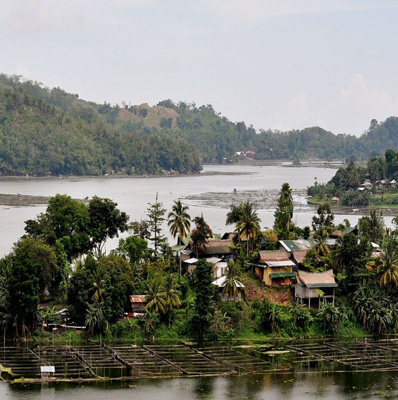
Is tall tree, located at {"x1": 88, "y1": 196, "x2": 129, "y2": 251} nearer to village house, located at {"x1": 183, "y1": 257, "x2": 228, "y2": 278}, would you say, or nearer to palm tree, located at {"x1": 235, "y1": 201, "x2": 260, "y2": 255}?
village house, located at {"x1": 183, "y1": 257, "x2": 228, "y2": 278}

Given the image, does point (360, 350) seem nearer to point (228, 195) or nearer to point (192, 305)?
point (192, 305)

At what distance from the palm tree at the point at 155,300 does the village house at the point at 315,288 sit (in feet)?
27.0

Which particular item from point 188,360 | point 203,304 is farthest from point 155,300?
point 188,360

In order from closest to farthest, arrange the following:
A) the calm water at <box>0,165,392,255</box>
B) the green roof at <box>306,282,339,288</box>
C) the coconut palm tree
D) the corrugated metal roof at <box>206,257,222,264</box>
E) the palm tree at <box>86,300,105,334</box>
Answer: the palm tree at <box>86,300,105,334</box>
the green roof at <box>306,282,339,288</box>
the coconut palm tree
the corrugated metal roof at <box>206,257,222,264</box>
the calm water at <box>0,165,392,255</box>

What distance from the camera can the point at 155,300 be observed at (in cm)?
4462

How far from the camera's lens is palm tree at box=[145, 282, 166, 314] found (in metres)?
44.6

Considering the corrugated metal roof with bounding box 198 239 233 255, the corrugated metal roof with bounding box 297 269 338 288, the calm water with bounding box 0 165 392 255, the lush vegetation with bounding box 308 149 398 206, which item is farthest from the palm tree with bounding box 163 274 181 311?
the lush vegetation with bounding box 308 149 398 206

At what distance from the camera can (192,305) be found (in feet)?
151

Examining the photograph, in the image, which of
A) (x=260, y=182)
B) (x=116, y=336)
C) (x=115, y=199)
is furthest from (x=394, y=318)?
(x=260, y=182)

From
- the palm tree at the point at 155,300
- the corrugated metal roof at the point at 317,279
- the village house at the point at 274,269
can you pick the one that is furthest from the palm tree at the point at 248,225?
the palm tree at the point at 155,300

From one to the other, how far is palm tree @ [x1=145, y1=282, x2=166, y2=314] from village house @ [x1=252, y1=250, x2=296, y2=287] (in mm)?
7368

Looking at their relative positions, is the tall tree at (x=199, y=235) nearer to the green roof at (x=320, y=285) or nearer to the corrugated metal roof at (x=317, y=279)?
the corrugated metal roof at (x=317, y=279)

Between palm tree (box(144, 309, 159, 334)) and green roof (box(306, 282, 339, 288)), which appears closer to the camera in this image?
palm tree (box(144, 309, 159, 334))

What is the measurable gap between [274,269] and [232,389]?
46.1ft
